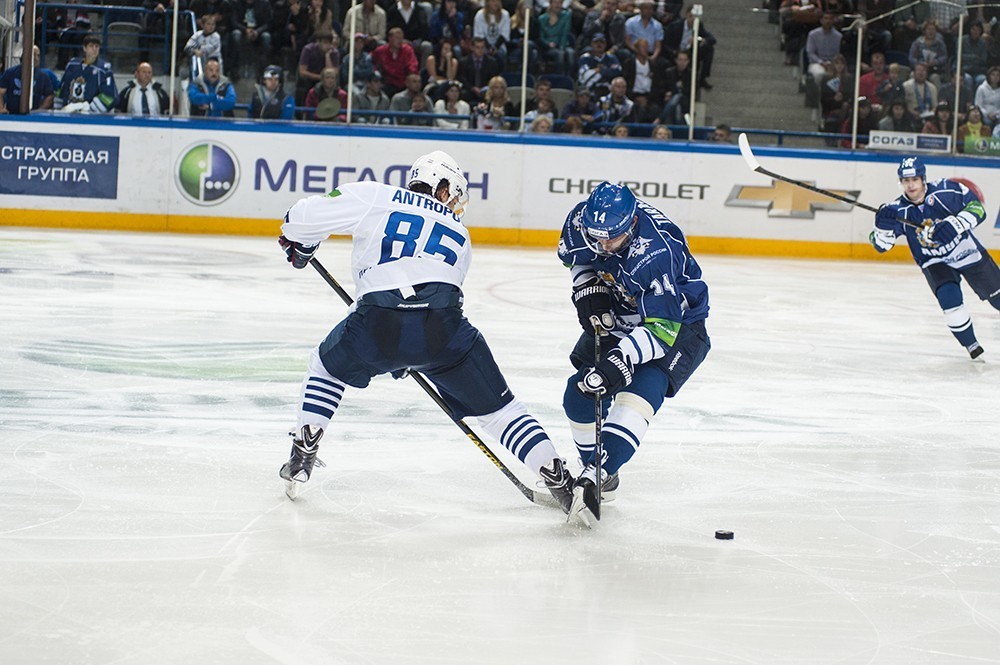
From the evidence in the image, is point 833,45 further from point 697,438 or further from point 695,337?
point 695,337

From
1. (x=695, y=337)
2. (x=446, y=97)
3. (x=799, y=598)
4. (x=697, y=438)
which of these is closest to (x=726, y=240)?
(x=446, y=97)

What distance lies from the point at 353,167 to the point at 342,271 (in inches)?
103

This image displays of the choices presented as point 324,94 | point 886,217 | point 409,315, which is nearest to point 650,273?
point 409,315

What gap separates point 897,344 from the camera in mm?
7324

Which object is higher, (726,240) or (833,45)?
(833,45)

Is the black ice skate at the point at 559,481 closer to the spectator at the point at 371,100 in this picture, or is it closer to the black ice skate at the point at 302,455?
the black ice skate at the point at 302,455

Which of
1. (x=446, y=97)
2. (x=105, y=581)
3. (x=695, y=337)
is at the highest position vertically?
(x=446, y=97)

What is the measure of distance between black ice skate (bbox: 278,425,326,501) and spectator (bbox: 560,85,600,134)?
8.56 m

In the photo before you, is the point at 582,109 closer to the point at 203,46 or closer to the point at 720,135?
the point at 720,135

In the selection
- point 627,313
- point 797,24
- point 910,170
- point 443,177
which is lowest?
point 627,313

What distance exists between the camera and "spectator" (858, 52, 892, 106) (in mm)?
11492

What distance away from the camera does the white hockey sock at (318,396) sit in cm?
358

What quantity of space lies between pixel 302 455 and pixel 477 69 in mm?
8499

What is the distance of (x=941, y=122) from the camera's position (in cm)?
1169
